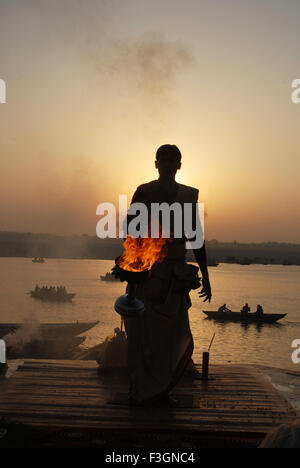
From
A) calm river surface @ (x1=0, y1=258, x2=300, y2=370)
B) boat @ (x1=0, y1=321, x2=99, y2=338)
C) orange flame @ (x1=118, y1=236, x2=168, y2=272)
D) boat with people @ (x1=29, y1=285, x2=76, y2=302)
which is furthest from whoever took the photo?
boat with people @ (x1=29, y1=285, x2=76, y2=302)

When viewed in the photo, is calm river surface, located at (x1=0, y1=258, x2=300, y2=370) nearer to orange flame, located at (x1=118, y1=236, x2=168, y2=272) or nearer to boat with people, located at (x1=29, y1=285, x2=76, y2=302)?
boat with people, located at (x1=29, y1=285, x2=76, y2=302)

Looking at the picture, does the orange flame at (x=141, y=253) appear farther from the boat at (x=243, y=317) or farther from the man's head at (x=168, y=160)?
the boat at (x=243, y=317)

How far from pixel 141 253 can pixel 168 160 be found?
1865mm

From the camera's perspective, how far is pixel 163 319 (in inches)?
287

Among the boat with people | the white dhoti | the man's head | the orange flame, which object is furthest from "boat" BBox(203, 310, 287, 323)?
the orange flame

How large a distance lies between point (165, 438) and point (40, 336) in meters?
30.3

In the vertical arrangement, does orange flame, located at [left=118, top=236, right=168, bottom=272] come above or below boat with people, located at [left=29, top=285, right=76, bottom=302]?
above

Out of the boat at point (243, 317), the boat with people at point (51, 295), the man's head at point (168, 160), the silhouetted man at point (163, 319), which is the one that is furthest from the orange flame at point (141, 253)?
the boat with people at point (51, 295)

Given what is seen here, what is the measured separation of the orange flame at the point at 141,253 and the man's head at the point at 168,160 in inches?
48.7

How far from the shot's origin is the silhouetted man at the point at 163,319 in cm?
719

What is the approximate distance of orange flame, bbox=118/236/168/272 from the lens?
5693mm

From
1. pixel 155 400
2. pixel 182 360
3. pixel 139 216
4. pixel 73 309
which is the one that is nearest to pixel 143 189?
pixel 139 216

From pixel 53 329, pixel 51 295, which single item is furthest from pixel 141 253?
pixel 51 295
